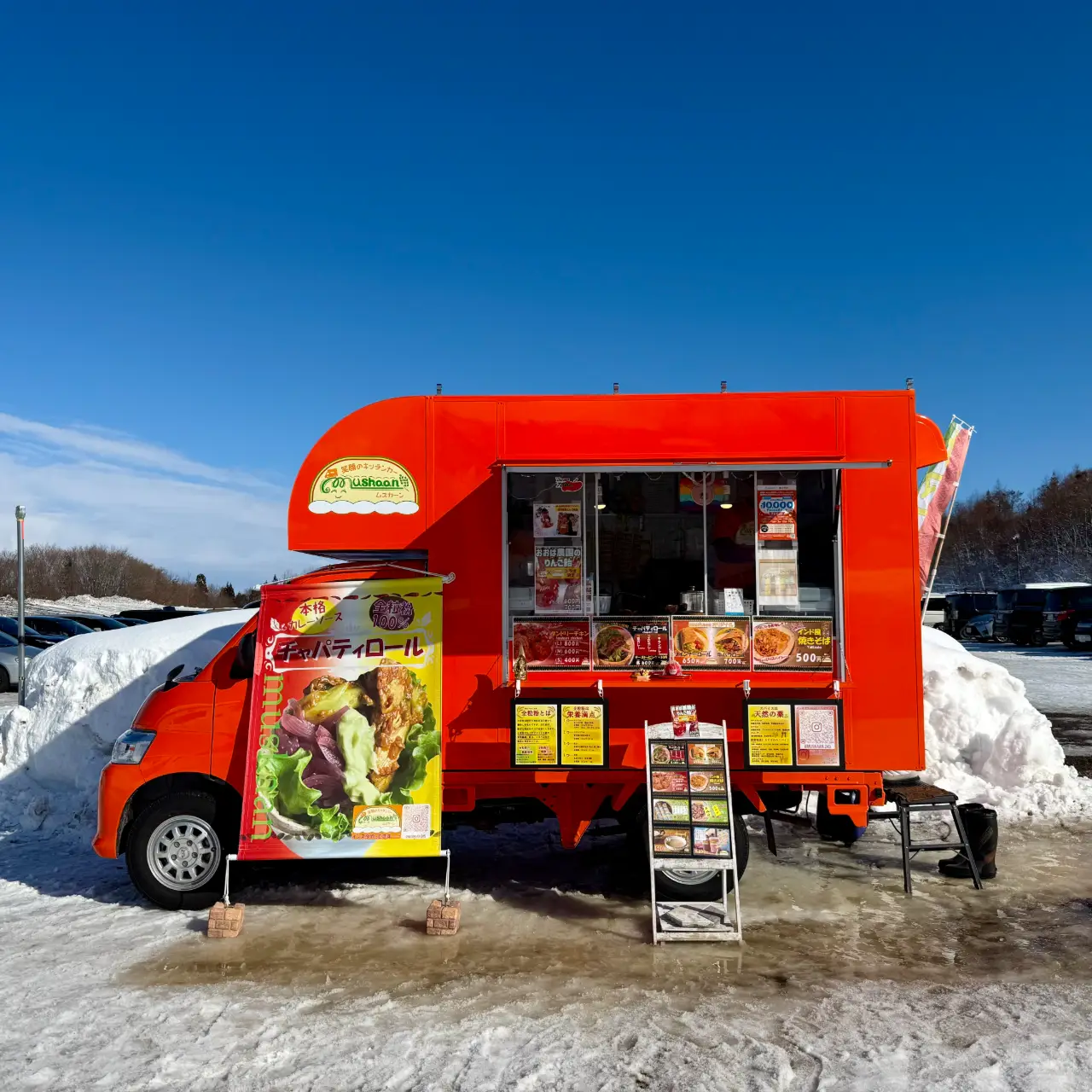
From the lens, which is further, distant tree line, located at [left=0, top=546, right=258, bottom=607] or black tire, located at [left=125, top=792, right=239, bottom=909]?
distant tree line, located at [left=0, top=546, right=258, bottom=607]

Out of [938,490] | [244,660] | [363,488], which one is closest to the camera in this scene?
[244,660]

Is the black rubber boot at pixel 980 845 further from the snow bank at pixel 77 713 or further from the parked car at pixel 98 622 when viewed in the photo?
the parked car at pixel 98 622

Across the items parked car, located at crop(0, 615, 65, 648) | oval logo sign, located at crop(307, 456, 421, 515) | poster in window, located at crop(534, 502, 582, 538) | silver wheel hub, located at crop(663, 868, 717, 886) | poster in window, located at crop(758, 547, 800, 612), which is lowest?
silver wheel hub, located at crop(663, 868, 717, 886)

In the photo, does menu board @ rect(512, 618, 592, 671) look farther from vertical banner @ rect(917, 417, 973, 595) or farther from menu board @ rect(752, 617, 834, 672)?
vertical banner @ rect(917, 417, 973, 595)

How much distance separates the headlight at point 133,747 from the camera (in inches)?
247

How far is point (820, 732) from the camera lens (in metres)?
6.06

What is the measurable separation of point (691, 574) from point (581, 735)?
1575 millimetres

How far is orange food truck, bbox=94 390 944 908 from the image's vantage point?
610 centimetres

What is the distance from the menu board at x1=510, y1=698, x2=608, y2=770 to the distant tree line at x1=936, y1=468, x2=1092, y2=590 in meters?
77.3

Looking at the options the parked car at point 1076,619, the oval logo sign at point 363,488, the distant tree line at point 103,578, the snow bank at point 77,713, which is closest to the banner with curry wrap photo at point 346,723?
the oval logo sign at point 363,488

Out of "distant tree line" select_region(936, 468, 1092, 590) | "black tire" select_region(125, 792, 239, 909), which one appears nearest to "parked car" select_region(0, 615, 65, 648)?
"black tire" select_region(125, 792, 239, 909)

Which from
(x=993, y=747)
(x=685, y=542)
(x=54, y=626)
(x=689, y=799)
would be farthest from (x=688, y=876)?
(x=54, y=626)

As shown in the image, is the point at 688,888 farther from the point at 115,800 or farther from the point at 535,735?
the point at 115,800

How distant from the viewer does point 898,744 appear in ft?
20.2
